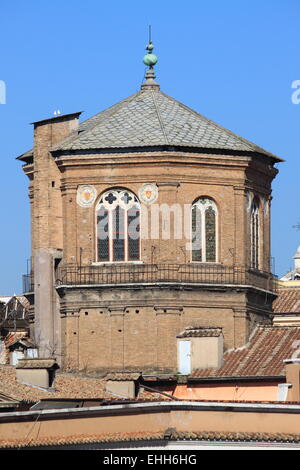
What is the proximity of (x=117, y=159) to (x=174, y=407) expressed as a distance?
25.6 m

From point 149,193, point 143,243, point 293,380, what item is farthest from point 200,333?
point 293,380

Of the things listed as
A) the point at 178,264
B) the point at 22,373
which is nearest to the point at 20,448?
the point at 22,373

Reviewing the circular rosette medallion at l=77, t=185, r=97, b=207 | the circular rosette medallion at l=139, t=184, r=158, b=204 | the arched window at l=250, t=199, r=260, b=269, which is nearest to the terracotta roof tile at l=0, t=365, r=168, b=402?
the circular rosette medallion at l=77, t=185, r=97, b=207

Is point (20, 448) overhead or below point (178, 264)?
below

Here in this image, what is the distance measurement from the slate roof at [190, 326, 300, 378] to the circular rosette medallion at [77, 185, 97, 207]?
6717 mm

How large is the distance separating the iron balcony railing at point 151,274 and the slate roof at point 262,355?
2011 mm

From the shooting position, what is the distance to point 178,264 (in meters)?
84.4

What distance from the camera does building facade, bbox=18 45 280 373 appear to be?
84.0 m

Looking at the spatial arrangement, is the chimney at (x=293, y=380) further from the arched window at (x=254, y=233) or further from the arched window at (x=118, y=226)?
the arched window at (x=254, y=233)

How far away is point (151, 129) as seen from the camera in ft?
281

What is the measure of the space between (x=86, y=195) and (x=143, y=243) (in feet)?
8.14
